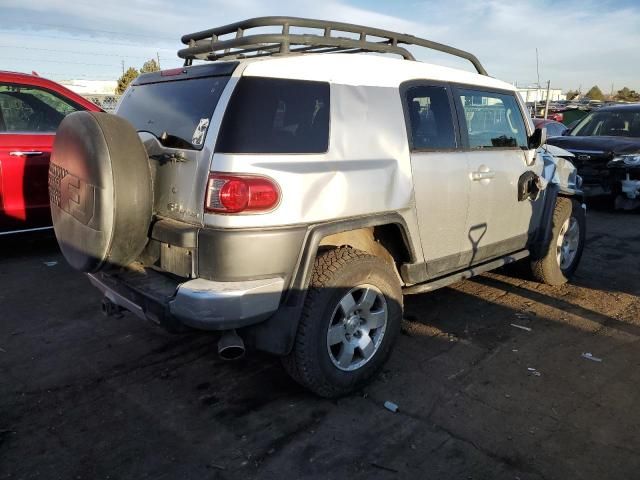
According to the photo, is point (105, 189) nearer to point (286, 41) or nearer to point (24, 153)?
point (286, 41)

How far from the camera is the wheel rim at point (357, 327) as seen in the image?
3.17 metres

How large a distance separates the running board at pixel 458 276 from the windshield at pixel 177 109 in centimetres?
179

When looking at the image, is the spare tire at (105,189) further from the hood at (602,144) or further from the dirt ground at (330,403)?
the hood at (602,144)

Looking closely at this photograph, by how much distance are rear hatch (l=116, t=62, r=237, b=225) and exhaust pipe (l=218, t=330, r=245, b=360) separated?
630mm

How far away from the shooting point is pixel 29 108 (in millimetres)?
5992

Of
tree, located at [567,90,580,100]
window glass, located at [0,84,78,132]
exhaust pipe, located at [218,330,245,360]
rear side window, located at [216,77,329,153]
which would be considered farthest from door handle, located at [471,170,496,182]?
tree, located at [567,90,580,100]

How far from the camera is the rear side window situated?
8.96 feet

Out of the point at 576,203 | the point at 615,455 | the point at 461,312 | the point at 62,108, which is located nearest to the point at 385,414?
the point at 615,455

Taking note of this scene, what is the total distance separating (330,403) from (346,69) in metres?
1.98

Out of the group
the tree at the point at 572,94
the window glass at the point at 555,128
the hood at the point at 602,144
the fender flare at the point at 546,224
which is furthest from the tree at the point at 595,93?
the fender flare at the point at 546,224

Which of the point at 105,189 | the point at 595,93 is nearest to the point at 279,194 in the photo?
the point at 105,189

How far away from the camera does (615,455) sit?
273 centimetres

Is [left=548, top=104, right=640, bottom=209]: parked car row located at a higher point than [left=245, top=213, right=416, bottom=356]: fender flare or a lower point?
higher

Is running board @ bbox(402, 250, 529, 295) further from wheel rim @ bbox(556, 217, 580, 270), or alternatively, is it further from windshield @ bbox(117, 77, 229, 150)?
windshield @ bbox(117, 77, 229, 150)
